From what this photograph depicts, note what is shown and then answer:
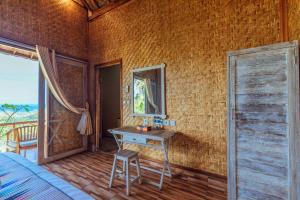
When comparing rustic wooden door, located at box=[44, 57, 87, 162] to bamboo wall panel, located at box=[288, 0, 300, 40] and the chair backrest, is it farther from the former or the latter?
bamboo wall panel, located at box=[288, 0, 300, 40]

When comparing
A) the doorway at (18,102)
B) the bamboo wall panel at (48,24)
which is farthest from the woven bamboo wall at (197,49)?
the doorway at (18,102)

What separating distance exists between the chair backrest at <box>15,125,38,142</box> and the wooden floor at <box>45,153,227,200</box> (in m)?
1.22

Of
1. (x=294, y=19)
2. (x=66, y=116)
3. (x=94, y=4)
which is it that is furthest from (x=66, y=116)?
(x=294, y=19)

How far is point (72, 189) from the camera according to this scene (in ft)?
4.31

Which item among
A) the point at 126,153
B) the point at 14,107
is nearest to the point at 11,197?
the point at 126,153

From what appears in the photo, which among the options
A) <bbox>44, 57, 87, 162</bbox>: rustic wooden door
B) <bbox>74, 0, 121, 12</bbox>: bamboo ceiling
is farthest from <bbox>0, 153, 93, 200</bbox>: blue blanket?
<bbox>74, 0, 121, 12</bbox>: bamboo ceiling

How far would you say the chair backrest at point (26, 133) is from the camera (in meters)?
3.79

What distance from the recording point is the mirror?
3199 mm

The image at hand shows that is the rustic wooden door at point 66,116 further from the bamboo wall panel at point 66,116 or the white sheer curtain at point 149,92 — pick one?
the white sheer curtain at point 149,92

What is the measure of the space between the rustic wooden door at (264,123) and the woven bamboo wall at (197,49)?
0.81 metres

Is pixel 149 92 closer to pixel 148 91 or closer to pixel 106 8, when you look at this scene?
pixel 148 91

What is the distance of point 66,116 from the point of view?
3.86 meters

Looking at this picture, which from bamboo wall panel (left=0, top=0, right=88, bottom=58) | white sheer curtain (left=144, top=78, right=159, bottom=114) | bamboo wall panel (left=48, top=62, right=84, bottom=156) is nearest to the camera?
bamboo wall panel (left=0, top=0, right=88, bottom=58)

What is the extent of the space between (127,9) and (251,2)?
2471 mm
